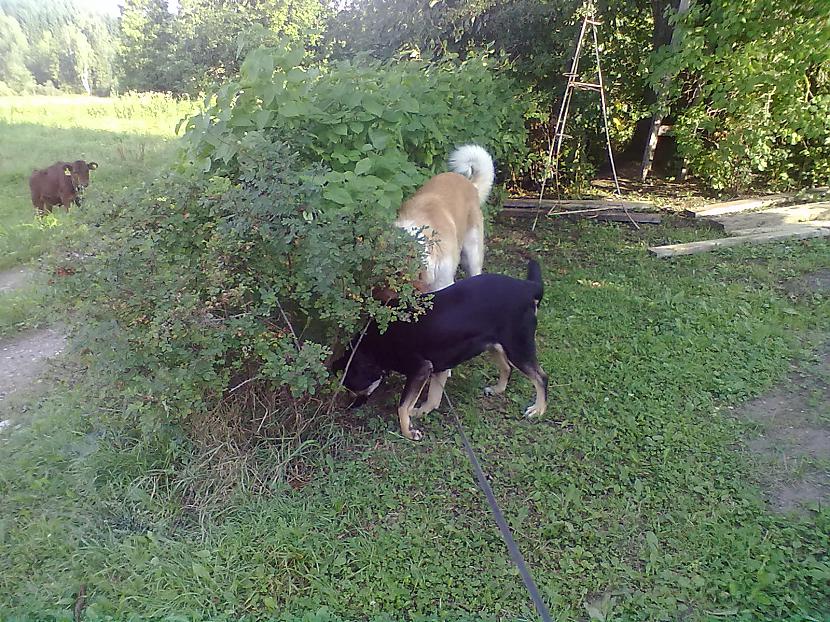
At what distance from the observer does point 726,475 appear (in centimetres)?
301

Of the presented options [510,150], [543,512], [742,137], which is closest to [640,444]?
[543,512]

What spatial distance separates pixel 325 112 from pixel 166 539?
2.53 metres

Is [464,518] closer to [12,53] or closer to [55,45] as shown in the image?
[12,53]

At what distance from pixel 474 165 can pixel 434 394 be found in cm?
235

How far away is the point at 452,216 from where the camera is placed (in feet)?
13.8

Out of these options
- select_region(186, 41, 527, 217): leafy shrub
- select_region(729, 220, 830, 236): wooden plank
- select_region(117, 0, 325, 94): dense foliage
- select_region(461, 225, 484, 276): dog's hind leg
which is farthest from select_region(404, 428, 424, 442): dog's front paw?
select_region(117, 0, 325, 94): dense foliage

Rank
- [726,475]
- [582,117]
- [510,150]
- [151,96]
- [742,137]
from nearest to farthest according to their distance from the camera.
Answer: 1. [726,475]
2. [510,150]
3. [742,137]
4. [582,117]
5. [151,96]

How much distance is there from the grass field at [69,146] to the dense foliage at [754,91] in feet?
20.7

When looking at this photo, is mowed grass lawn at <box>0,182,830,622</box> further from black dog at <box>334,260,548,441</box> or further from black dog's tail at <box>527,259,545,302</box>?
black dog's tail at <box>527,259,545,302</box>

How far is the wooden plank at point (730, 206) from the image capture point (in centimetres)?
741

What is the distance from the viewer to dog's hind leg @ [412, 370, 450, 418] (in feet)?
12.0

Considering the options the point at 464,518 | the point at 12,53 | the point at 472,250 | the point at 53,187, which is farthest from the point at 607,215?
the point at 12,53

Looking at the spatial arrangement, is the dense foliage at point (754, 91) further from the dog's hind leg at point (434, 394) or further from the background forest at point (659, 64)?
the dog's hind leg at point (434, 394)

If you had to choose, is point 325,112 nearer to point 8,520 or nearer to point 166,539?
point 166,539
